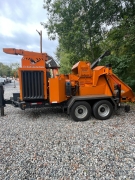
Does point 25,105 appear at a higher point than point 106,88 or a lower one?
lower

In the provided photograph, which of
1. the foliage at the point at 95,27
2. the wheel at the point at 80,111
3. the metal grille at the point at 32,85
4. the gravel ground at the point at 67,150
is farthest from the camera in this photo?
the foliage at the point at 95,27

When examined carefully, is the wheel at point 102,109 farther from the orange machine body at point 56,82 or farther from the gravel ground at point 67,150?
the orange machine body at point 56,82

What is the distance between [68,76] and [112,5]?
265 inches

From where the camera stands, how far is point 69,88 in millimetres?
4914

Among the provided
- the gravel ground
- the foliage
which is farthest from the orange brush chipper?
the foliage

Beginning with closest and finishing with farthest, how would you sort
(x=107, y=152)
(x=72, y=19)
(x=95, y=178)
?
(x=95, y=178)
(x=107, y=152)
(x=72, y=19)

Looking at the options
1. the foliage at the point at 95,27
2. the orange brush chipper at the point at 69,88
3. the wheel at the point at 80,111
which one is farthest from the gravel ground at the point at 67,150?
the foliage at the point at 95,27

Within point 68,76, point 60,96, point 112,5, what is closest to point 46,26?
point 112,5

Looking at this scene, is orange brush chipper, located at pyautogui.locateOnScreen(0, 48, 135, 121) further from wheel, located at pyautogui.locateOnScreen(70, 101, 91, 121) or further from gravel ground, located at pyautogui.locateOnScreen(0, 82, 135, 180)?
gravel ground, located at pyautogui.locateOnScreen(0, 82, 135, 180)

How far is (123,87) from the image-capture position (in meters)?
5.51

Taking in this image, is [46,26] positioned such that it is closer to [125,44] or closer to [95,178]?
[125,44]

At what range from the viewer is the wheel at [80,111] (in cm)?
480

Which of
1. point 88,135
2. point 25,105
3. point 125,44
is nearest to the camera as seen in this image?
point 88,135

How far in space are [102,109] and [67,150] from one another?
2515mm
